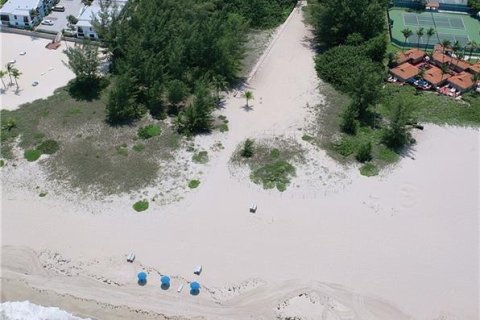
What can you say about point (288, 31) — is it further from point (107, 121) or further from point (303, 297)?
point (303, 297)

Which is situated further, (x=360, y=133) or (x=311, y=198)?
(x=360, y=133)

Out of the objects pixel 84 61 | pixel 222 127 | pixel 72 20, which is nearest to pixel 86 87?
pixel 84 61

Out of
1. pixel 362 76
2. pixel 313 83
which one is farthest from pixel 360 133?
pixel 313 83

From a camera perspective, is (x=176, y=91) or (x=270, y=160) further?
(x=176, y=91)

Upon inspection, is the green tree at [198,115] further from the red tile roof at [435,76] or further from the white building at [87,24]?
the red tile roof at [435,76]

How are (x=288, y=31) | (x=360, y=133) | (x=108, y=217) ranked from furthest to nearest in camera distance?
(x=288, y=31) < (x=360, y=133) < (x=108, y=217)

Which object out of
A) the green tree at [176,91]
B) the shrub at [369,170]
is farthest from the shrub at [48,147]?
the shrub at [369,170]

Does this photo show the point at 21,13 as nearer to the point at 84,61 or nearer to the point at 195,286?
the point at 84,61
